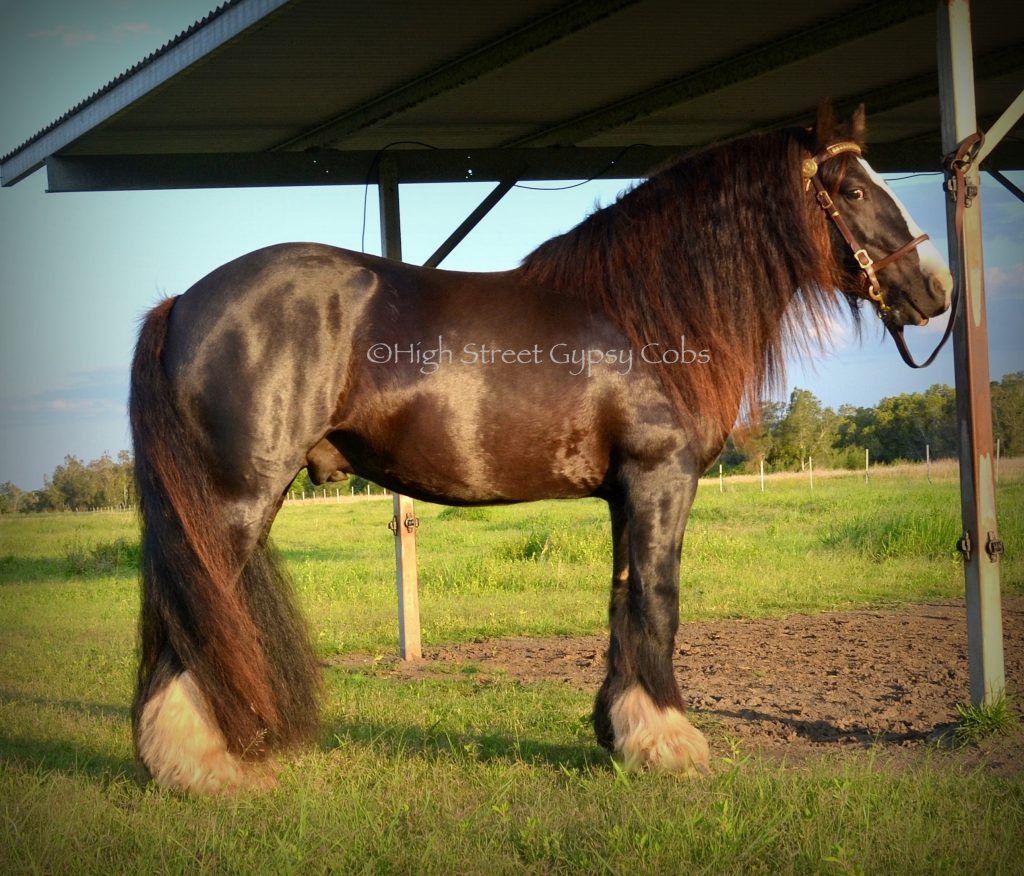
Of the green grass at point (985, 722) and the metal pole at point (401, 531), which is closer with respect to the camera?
the green grass at point (985, 722)

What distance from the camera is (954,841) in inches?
122

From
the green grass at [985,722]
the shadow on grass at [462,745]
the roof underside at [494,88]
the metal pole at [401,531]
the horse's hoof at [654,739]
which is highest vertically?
the roof underside at [494,88]

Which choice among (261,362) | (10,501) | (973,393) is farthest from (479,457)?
(10,501)

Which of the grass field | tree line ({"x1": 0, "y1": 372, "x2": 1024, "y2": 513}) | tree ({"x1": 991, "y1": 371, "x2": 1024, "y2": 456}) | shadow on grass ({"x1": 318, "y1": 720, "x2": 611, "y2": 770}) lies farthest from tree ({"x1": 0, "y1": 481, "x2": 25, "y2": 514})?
tree ({"x1": 991, "y1": 371, "x2": 1024, "y2": 456})

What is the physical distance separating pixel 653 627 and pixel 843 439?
1230 inches

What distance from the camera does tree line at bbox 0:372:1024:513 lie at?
18766 mm

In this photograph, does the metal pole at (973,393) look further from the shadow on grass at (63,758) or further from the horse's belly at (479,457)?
the shadow on grass at (63,758)

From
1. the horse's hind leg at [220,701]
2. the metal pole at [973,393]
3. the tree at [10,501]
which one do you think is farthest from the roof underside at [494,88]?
the tree at [10,501]

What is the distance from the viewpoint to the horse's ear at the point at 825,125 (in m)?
4.05

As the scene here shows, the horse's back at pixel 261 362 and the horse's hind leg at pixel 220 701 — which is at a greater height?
the horse's back at pixel 261 362

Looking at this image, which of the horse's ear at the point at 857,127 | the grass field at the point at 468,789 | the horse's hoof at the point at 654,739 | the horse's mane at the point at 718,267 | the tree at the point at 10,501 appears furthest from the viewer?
the tree at the point at 10,501

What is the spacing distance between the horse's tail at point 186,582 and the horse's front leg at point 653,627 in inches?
54.3

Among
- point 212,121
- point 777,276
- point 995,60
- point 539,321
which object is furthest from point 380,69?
point 995,60

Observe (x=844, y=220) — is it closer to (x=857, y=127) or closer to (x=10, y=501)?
(x=857, y=127)
